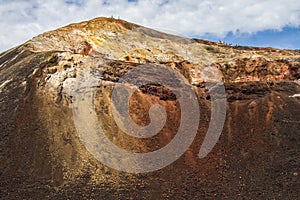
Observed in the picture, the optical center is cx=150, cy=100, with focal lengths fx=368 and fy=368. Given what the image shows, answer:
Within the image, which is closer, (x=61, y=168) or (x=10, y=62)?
(x=61, y=168)

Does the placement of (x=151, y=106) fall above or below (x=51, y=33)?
below

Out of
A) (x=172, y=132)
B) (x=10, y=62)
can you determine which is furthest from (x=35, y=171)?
(x=10, y=62)

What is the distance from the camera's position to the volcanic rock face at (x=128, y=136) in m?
16.9

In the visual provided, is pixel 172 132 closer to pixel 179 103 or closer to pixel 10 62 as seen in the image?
pixel 179 103

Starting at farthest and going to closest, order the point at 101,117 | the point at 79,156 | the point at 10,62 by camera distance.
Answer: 1. the point at 10,62
2. the point at 101,117
3. the point at 79,156

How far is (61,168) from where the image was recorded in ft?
56.7

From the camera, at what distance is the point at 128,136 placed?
19.8 metres

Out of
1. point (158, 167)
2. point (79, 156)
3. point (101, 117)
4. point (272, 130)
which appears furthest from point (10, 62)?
point (272, 130)

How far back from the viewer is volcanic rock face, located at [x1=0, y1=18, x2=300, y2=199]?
1689 centimetres

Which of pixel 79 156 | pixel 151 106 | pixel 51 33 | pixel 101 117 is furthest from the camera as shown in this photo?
pixel 51 33

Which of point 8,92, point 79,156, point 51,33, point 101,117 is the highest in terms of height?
point 51,33

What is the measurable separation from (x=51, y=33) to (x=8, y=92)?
1085 centimetres

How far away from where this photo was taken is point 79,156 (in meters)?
18.0

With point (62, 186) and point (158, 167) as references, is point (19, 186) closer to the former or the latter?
point (62, 186)
